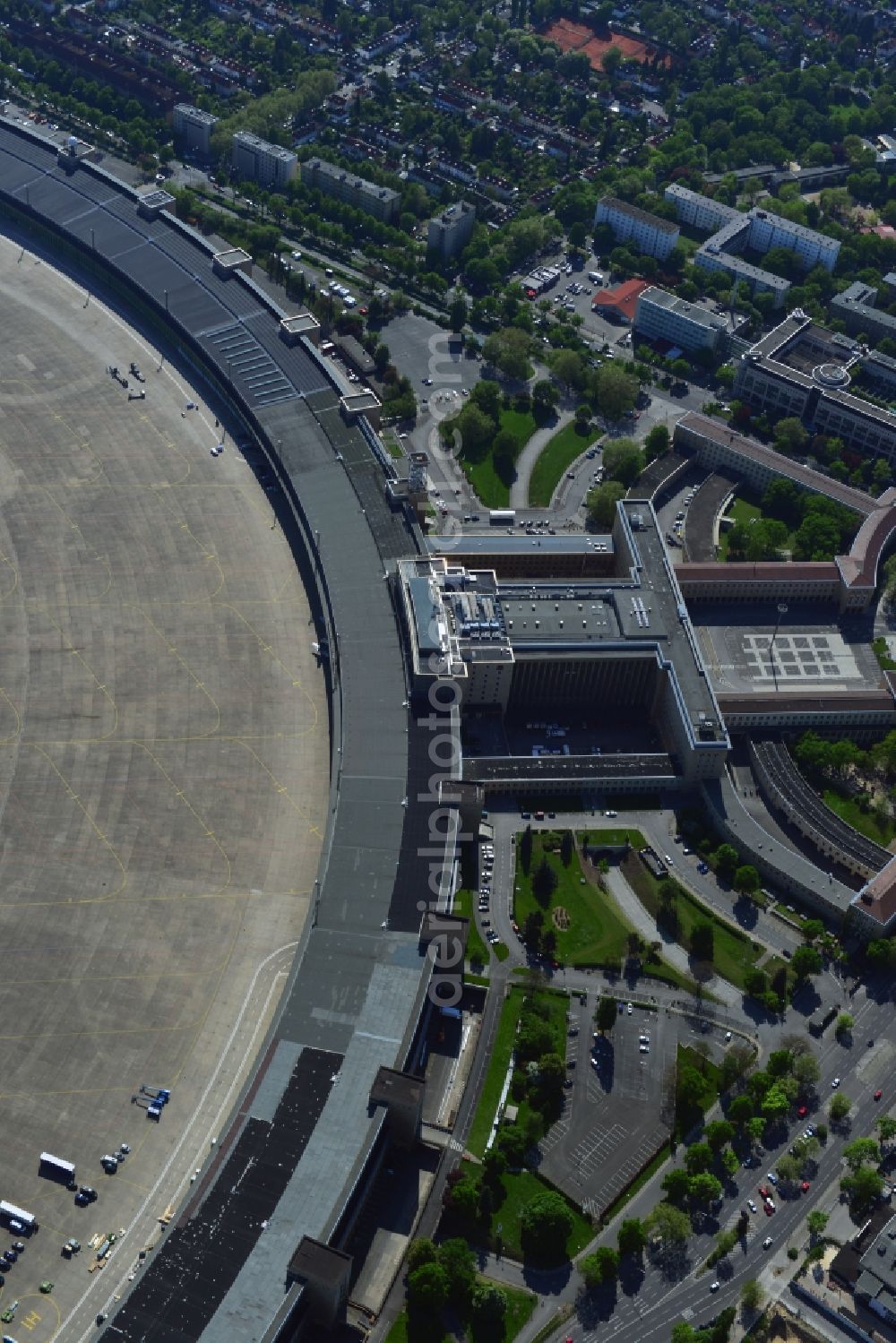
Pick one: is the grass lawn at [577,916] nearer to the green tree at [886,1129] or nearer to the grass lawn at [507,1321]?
the green tree at [886,1129]

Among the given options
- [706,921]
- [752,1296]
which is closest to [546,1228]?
[752,1296]

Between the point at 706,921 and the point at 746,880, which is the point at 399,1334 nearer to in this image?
the point at 706,921

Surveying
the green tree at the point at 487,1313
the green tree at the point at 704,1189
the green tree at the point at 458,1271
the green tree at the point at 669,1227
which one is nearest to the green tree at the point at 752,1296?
the green tree at the point at 669,1227

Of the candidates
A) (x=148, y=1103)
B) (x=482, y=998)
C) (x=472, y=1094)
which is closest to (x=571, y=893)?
(x=482, y=998)

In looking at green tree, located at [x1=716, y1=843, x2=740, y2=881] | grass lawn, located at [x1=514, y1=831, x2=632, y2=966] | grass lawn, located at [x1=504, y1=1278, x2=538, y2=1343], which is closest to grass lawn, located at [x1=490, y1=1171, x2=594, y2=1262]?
grass lawn, located at [x1=504, y1=1278, x2=538, y2=1343]

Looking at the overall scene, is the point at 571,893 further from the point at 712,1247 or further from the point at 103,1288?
the point at 103,1288

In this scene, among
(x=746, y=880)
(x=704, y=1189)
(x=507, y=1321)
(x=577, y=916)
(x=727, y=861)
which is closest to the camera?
(x=507, y=1321)
